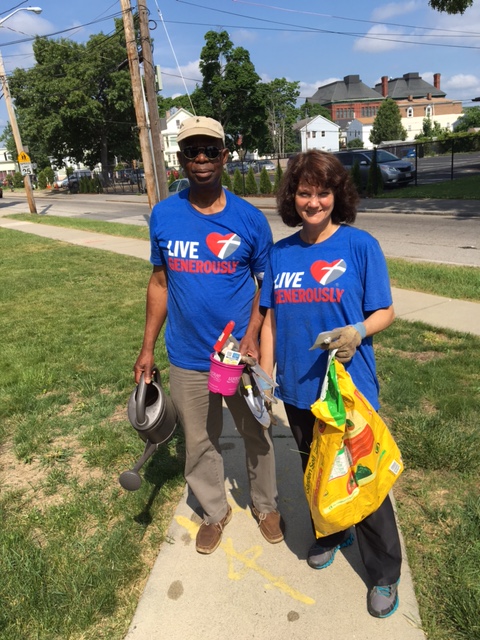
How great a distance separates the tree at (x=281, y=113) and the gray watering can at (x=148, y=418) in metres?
69.4

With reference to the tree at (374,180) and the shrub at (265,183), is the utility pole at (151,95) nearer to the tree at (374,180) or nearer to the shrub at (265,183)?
the tree at (374,180)

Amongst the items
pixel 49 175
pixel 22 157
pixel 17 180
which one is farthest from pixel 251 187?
pixel 17 180

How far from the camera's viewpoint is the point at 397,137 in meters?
72.8

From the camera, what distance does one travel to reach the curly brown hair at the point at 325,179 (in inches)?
72.6

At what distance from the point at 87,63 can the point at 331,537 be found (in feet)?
163

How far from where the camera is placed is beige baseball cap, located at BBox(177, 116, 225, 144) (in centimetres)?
204

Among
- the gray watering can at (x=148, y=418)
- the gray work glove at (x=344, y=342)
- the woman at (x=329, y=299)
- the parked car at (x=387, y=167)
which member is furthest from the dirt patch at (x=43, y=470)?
the parked car at (x=387, y=167)

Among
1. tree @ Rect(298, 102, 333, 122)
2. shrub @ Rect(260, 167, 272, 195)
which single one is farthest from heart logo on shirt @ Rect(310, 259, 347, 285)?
tree @ Rect(298, 102, 333, 122)

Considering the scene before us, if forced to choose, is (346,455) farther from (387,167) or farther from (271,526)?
(387,167)

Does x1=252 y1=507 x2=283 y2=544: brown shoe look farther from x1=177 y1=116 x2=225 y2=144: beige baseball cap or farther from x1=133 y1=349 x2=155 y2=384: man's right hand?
x1=177 y1=116 x2=225 y2=144: beige baseball cap

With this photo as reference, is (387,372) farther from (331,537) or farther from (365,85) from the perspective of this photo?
(365,85)

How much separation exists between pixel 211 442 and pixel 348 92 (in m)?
126

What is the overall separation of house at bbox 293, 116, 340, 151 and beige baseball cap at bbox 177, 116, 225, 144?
276 ft

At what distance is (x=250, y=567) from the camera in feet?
7.52
